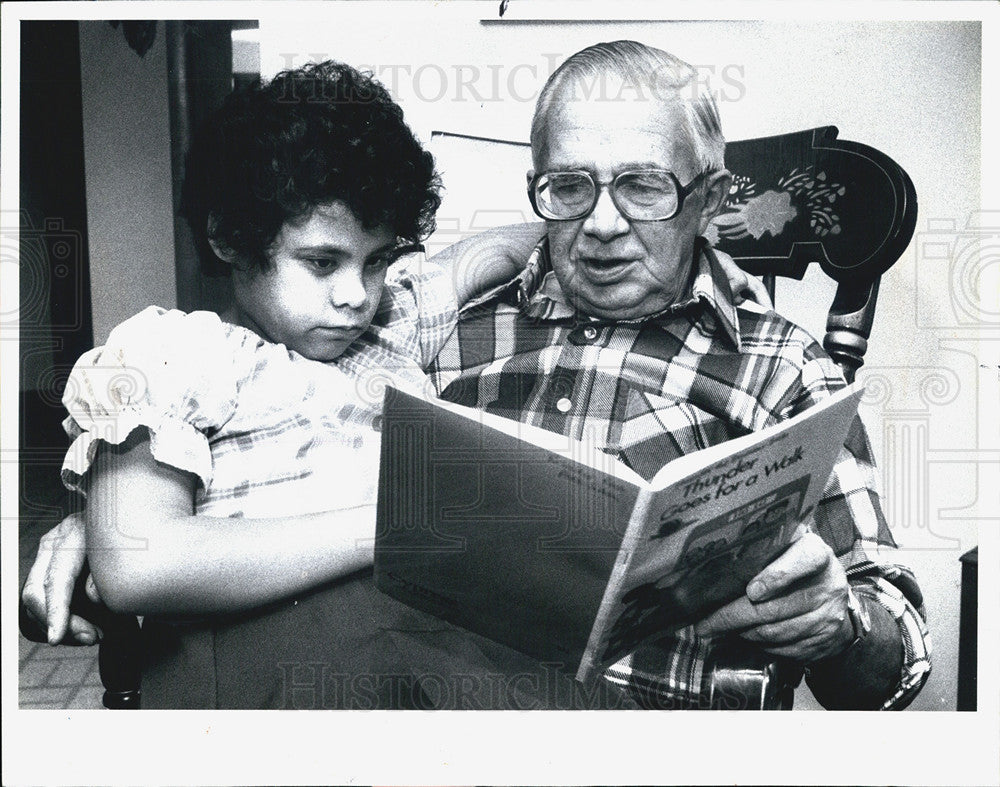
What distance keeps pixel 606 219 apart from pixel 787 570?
2.16 feet

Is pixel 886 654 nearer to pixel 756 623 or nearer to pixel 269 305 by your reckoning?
pixel 756 623

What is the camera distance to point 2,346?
1.77 m

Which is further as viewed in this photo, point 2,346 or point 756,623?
point 2,346

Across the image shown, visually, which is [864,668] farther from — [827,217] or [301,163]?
[301,163]

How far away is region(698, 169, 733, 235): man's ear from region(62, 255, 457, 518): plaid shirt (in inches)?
17.9

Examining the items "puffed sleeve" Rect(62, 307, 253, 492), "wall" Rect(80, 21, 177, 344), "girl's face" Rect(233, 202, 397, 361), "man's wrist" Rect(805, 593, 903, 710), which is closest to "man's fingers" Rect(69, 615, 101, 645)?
A: "puffed sleeve" Rect(62, 307, 253, 492)

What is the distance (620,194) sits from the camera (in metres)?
1.68

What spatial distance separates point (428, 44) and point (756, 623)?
1143 mm

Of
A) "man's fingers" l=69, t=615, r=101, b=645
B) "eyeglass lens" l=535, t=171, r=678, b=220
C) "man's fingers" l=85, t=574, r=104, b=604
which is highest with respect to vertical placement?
"eyeglass lens" l=535, t=171, r=678, b=220

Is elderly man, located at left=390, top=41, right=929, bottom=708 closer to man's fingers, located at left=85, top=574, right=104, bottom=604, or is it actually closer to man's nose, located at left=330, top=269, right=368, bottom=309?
man's nose, located at left=330, top=269, right=368, bottom=309

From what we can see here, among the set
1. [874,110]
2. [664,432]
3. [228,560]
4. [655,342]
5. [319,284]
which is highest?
[874,110]

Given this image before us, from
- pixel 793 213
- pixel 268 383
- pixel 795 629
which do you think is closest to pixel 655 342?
pixel 793 213

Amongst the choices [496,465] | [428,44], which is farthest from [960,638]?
[428,44]

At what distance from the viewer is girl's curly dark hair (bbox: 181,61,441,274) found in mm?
1683
